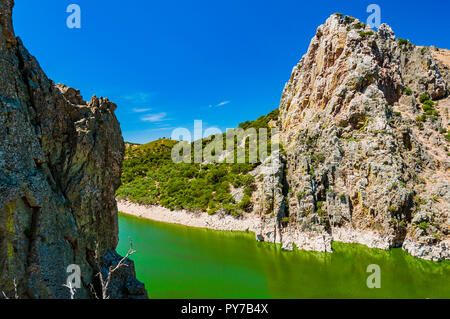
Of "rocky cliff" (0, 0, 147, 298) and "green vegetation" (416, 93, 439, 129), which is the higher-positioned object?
"green vegetation" (416, 93, 439, 129)

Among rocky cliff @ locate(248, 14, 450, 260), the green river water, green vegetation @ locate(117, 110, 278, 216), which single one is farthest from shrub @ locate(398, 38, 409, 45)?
the green river water

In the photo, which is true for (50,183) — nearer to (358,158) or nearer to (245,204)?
(358,158)

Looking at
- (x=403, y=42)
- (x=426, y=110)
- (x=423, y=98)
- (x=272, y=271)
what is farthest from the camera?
(x=403, y=42)

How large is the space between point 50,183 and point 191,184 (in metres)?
35.7

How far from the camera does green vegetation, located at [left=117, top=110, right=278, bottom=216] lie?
122 ft

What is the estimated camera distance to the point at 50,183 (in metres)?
9.19

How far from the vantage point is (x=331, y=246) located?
938 inches

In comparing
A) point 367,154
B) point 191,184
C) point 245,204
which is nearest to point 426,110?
point 367,154

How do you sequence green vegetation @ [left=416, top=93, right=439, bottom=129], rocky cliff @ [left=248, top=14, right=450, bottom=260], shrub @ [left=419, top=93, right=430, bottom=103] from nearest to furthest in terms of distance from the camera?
rocky cliff @ [left=248, top=14, right=450, bottom=260]
green vegetation @ [left=416, top=93, right=439, bottom=129]
shrub @ [left=419, top=93, right=430, bottom=103]

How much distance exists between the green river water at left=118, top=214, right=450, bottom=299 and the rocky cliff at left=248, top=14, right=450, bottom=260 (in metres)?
1.87

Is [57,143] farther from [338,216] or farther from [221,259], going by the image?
[338,216]

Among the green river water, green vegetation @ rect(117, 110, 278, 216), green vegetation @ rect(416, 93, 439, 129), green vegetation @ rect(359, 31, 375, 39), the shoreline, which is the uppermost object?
green vegetation @ rect(359, 31, 375, 39)

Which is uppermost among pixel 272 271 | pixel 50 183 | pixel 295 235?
pixel 50 183

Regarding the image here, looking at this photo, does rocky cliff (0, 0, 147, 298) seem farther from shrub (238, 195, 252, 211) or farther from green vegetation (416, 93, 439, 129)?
green vegetation (416, 93, 439, 129)
